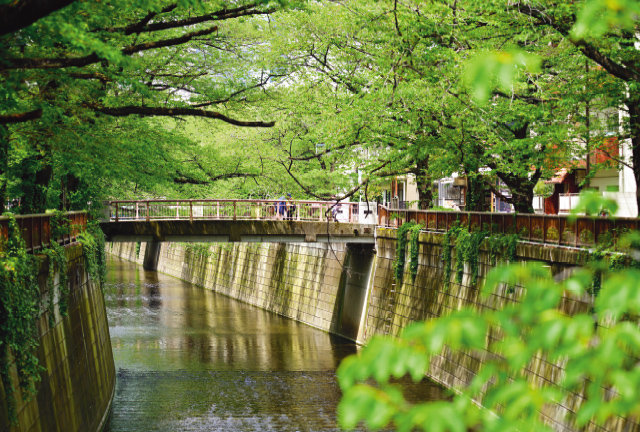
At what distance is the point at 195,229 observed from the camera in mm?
34250

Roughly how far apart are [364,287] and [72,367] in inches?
724

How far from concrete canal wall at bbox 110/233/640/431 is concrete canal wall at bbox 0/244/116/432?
10126 millimetres

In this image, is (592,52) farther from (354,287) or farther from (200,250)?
(200,250)

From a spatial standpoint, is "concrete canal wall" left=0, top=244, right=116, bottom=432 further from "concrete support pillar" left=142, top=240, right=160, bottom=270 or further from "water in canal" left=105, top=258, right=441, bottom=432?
"concrete support pillar" left=142, top=240, right=160, bottom=270

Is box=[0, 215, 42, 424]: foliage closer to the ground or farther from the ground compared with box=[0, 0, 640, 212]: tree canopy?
closer to the ground

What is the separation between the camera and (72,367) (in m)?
A: 17.3

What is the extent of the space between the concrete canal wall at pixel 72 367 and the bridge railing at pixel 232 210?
9.54m

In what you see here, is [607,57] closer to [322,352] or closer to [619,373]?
[619,373]

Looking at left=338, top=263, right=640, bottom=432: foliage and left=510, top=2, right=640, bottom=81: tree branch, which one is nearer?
left=338, top=263, right=640, bottom=432: foliage

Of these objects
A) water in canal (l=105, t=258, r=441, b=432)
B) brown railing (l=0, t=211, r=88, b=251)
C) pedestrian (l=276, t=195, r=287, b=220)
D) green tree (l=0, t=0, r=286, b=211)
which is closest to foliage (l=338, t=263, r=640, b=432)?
green tree (l=0, t=0, r=286, b=211)

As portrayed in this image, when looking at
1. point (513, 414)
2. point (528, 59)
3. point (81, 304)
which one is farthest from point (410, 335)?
point (81, 304)

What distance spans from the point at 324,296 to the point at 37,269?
2366 cm

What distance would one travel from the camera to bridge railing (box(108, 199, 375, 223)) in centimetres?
3400

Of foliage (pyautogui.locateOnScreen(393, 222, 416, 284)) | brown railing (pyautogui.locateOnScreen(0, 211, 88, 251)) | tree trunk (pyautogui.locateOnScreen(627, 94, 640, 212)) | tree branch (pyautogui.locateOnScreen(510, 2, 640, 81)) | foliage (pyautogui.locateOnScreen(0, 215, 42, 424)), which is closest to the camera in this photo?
foliage (pyautogui.locateOnScreen(0, 215, 42, 424))
